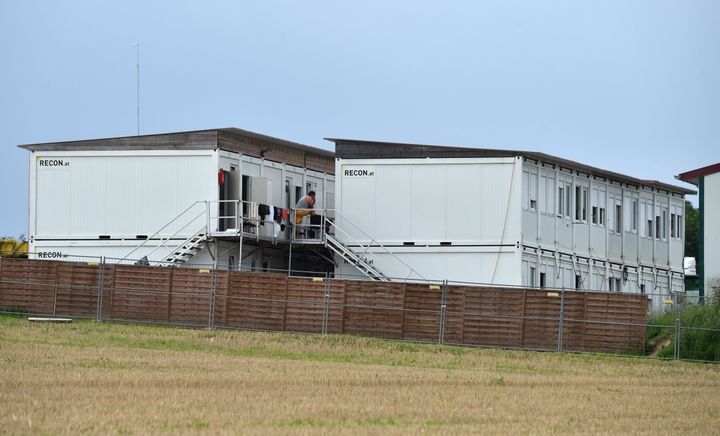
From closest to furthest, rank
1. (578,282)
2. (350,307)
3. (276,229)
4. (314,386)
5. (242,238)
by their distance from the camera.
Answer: (314,386), (350,307), (242,238), (276,229), (578,282)

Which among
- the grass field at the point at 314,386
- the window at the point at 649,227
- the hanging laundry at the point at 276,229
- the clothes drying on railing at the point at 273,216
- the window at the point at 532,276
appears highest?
the window at the point at 649,227

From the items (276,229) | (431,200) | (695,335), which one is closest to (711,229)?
(695,335)

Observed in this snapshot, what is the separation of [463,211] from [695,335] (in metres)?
11.4

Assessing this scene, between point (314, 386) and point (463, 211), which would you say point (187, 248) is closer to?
point (463, 211)

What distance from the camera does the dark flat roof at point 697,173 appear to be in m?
51.8

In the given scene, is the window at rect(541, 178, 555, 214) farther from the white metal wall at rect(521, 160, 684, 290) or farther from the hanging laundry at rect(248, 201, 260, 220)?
the hanging laundry at rect(248, 201, 260, 220)

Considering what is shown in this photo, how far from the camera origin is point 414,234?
5281 cm

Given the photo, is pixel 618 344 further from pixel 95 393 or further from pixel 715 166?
pixel 95 393

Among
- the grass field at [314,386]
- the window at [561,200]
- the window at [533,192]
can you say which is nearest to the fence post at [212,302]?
the grass field at [314,386]

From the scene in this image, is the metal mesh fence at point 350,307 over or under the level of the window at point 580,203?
under

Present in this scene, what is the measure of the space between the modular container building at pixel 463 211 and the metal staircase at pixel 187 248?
525 centimetres

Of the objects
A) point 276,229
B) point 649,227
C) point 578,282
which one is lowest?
point 578,282

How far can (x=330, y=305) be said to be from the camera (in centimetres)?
4503

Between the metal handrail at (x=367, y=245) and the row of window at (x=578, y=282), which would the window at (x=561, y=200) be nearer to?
the row of window at (x=578, y=282)
